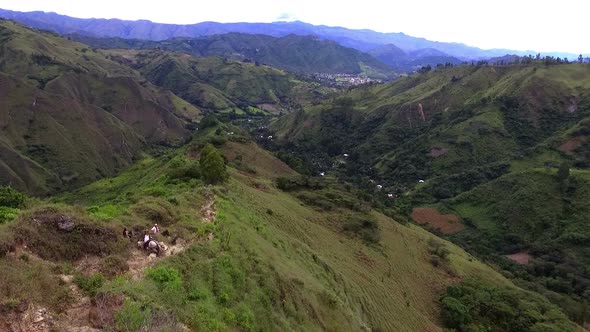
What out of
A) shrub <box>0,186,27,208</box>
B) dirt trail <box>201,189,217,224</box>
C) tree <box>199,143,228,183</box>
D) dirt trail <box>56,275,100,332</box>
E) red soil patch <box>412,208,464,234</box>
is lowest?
red soil patch <box>412,208,464,234</box>

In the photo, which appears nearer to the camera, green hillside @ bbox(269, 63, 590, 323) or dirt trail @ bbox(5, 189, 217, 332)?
dirt trail @ bbox(5, 189, 217, 332)

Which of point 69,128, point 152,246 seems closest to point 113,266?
point 152,246

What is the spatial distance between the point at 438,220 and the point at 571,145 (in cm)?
5469

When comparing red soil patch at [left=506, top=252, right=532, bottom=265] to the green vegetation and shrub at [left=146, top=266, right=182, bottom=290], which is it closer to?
the green vegetation

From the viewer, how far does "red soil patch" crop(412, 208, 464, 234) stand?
10894cm

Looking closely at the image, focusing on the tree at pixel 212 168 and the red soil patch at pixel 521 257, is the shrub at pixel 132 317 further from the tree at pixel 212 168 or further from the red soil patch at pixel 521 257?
the red soil patch at pixel 521 257

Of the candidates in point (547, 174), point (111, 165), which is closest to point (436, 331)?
point (547, 174)

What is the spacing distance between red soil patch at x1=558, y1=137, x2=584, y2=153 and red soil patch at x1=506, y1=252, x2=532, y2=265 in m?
53.4

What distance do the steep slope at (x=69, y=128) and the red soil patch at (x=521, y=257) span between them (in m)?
104

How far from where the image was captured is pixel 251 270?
27.0 m

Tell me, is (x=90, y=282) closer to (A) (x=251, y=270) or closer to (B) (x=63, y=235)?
(B) (x=63, y=235)

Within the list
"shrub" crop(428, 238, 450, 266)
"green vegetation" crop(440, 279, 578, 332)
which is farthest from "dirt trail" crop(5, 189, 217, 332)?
"shrub" crop(428, 238, 450, 266)

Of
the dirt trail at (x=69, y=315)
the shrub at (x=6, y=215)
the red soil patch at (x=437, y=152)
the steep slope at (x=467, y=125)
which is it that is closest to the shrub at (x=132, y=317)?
the dirt trail at (x=69, y=315)

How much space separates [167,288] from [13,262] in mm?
5995
